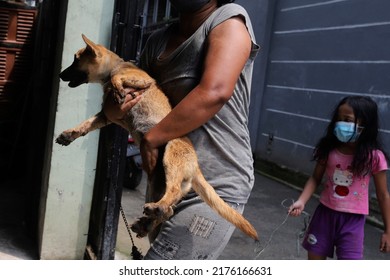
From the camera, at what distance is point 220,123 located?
170 centimetres

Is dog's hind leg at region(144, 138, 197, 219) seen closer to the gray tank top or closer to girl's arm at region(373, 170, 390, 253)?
the gray tank top

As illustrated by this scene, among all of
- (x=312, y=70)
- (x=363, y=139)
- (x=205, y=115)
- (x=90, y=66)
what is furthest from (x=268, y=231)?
(x=205, y=115)

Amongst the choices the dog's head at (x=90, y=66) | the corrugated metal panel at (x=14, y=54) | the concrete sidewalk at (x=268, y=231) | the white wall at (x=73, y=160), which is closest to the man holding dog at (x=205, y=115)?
the dog's head at (x=90, y=66)

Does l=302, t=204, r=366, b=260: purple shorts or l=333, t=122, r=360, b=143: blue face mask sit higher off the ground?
l=333, t=122, r=360, b=143: blue face mask

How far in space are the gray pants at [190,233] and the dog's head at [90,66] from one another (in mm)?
744

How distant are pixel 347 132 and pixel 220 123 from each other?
1.49m

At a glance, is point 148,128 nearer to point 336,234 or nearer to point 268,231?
point 336,234

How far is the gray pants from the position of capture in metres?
1.71

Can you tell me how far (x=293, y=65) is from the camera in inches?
301

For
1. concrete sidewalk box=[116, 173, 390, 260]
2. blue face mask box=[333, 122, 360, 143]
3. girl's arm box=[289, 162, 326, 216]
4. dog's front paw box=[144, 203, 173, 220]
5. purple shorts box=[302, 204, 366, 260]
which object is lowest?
concrete sidewalk box=[116, 173, 390, 260]

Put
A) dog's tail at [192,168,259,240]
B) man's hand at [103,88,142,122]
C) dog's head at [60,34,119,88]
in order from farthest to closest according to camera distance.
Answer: dog's head at [60,34,119,88] → man's hand at [103,88,142,122] → dog's tail at [192,168,259,240]

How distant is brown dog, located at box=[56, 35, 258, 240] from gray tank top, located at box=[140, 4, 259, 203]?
0.05m

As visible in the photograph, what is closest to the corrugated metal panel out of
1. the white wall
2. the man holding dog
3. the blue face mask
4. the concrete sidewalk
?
the concrete sidewalk
